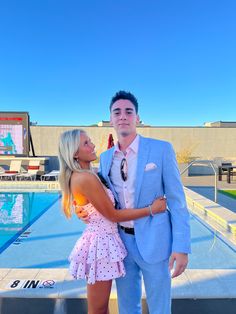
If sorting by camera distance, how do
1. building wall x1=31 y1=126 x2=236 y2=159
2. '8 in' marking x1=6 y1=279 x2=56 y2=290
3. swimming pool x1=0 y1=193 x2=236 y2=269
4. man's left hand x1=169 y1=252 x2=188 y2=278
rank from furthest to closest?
building wall x1=31 y1=126 x2=236 y2=159 → swimming pool x1=0 y1=193 x2=236 y2=269 → '8 in' marking x1=6 y1=279 x2=56 y2=290 → man's left hand x1=169 y1=252 x2=188 y2=278

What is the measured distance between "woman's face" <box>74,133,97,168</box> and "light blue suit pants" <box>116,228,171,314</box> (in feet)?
1.73

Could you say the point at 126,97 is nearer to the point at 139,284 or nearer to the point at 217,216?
the point at 139,284

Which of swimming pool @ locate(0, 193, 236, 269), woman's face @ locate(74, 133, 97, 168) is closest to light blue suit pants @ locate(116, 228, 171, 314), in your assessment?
woman's face @ locate(74, 133, 97, 168)

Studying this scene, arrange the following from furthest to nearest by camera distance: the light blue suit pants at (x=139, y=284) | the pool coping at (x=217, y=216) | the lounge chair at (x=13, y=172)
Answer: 1. the lounge chair at (x=13, y=172)
2. the pool coping at (x=217, y=216)
3. the light blue suit pants at (x=139, y=284)

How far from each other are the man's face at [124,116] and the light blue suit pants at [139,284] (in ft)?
2.21

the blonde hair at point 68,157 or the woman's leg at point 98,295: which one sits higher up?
the blonde hair at point 68,157

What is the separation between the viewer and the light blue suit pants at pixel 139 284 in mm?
1724

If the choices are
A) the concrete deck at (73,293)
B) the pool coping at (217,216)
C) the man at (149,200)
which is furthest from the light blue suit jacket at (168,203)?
the pool coping at (217,216)

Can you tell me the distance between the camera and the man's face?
1.73 m

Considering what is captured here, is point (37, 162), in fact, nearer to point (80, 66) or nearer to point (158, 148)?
point (80, 66)

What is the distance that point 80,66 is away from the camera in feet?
70.0

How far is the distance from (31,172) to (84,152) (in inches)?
546

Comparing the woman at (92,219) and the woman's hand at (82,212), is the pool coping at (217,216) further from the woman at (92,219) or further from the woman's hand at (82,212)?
the woman's hand at (82,212)

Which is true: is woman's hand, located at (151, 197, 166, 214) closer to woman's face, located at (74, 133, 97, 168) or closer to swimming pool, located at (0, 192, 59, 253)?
woman's face, located at (74, 133, 97, 168)
